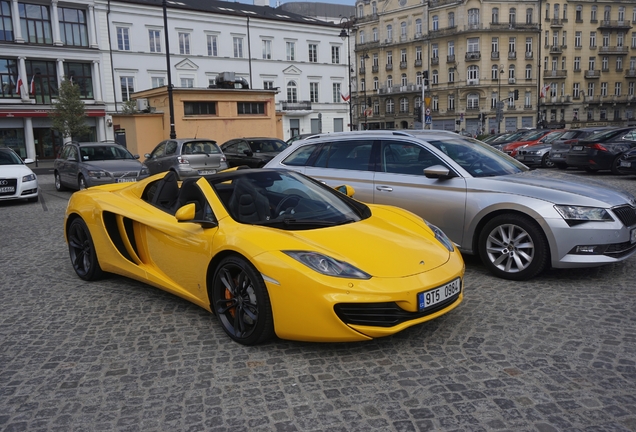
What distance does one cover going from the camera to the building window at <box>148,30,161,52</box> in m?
51.0

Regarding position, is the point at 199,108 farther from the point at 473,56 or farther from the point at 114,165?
the point at 473,56

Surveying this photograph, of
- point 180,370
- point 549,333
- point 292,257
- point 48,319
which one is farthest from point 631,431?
point 48,319

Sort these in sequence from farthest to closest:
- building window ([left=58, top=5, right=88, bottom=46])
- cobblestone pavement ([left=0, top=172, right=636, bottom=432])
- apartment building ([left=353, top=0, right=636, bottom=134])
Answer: apartment building ([left=353, top=0, right=636, bottom=134]), building window ([left=58, top=5, right=88, bottom=46]), cobblestone pavement ([left=0, top=172, right=636, bottom=432])

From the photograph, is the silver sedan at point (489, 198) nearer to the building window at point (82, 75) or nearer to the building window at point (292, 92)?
the building window at point (82, 75)

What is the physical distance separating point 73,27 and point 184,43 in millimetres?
10509

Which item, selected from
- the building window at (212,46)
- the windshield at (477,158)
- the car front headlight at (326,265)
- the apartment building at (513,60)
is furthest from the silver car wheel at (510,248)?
the apartment building at (513,60)

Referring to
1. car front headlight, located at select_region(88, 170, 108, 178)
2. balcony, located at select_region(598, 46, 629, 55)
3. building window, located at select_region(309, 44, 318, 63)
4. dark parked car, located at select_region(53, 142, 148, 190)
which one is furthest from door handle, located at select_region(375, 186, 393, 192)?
balcony, located at select_region(598, 46, 629, 55)

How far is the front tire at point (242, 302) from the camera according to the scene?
382 cm

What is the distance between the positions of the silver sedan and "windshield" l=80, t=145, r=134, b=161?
10155 mm

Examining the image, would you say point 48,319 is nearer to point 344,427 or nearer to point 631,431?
point 344,427

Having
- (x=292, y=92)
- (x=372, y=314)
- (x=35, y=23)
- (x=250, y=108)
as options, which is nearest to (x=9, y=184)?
(x=372, y=314)

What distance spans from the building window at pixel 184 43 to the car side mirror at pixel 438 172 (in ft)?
170

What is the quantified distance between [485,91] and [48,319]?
7880 cm

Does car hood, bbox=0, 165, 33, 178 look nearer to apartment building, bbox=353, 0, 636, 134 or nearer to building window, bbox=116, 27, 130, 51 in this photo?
building window, bbox=116, 27, 130, 51
